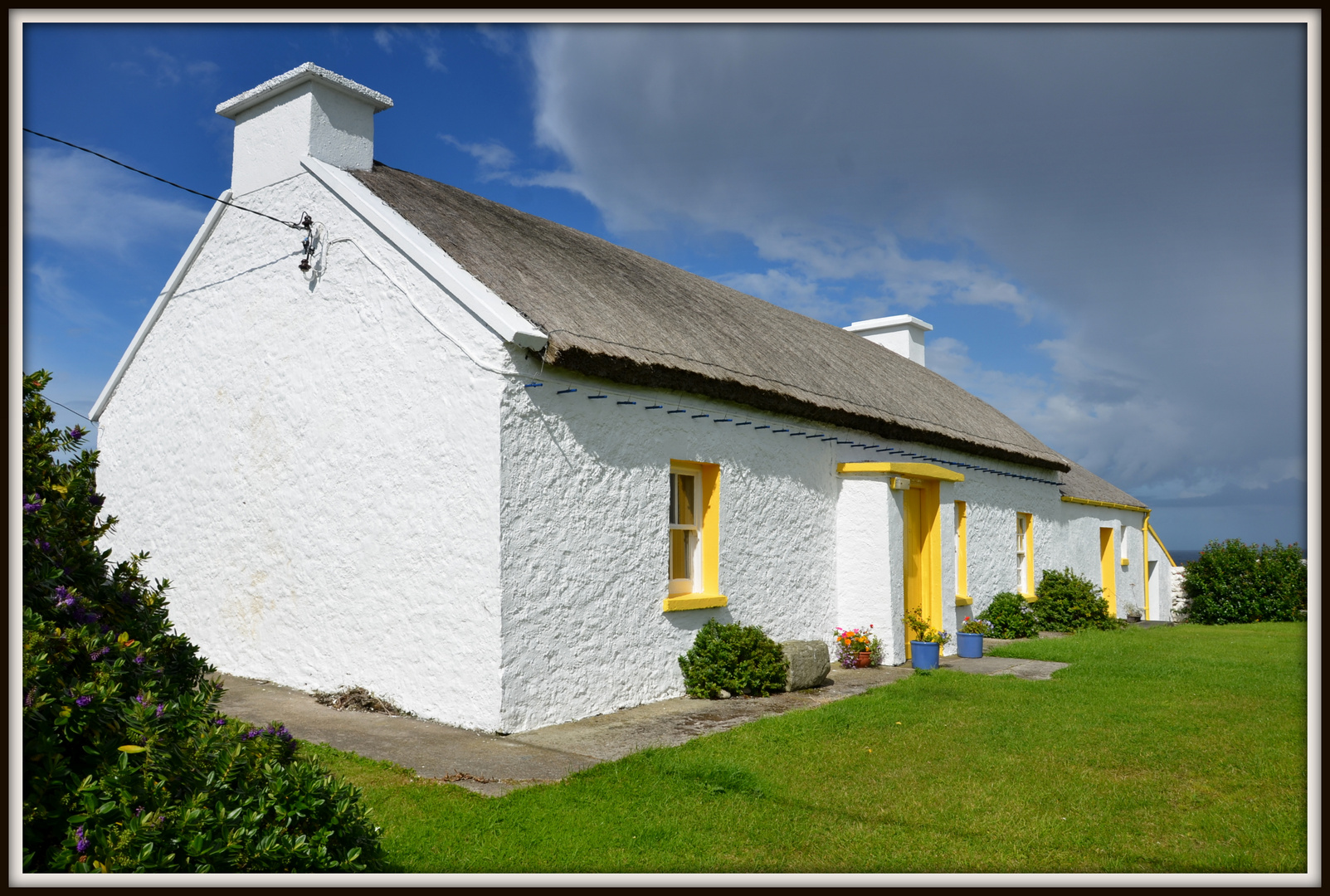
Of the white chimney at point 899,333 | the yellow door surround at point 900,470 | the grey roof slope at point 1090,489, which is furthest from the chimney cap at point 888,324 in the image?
the yellow door surround at point 900,470

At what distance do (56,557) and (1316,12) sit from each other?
555 centimetres

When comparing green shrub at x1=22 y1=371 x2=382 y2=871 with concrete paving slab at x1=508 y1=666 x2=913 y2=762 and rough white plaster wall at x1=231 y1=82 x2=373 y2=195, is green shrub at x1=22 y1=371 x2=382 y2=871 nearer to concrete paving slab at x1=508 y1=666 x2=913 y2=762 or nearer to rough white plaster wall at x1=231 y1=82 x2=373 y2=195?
concrete paving slab at x1=508 y1=666 x2=913 y2=762

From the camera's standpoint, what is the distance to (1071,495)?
1859 cm

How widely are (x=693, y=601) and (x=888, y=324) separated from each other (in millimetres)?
13309

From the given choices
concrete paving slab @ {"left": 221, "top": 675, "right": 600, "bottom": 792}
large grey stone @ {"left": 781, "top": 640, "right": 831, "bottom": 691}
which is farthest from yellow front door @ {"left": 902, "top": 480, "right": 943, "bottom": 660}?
concrete paving slab @ {"left": 221, "top": 675, "right": 600, "bottom": 792}

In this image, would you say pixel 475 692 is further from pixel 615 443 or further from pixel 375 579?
pixel 615 443

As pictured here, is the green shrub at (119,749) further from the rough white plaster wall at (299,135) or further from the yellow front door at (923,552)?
the yellow front door at (923,552)

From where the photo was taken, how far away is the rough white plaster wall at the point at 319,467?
7.23 m

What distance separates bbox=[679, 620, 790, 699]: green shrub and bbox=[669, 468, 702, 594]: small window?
527 millimetres

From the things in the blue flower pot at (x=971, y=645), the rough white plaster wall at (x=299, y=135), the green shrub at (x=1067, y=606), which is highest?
the rough white plaster wall at (x=299, y=135)

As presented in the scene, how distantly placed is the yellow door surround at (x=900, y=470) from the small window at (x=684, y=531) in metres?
2.66

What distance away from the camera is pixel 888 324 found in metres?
20.4

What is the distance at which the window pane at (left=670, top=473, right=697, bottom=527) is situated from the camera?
918 cm

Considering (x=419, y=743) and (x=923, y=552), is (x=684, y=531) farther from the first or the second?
(x=923, y=552)
